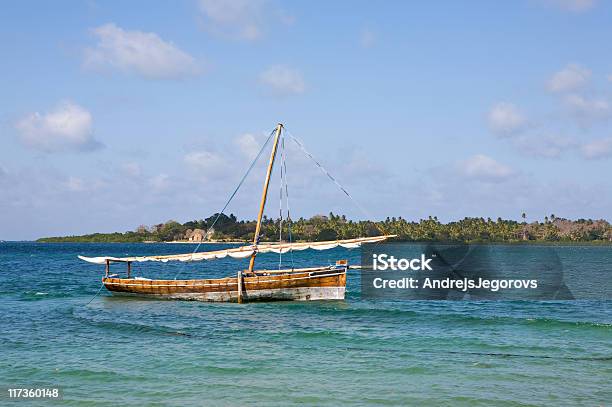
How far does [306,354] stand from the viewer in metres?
22.5

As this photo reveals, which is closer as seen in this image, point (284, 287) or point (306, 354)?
point (306, 354)

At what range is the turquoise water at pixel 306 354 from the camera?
17078 millimetres

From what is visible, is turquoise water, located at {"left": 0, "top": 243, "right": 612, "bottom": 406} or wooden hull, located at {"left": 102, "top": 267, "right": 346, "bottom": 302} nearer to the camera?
turquoise water, located at {"left": 0, "top": 243, "right": 612, "bottom": 406}

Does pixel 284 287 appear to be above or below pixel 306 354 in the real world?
above

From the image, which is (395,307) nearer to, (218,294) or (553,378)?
(218,294)

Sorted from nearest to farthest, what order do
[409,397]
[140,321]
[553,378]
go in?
[409,397] < [553,378] < [140,321]

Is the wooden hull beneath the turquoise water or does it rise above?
above

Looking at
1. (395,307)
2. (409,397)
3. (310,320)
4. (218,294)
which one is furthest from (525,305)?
(409,397)

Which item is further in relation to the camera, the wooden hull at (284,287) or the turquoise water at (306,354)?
the wooden hull at (284,287)

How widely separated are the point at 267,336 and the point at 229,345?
97.5 inches

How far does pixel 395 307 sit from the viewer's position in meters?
38.5

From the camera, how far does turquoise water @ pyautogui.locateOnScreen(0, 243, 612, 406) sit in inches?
672

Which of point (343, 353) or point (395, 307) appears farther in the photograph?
point (395, 307)

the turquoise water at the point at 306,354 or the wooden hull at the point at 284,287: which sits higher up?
the wooden hull at the point at 284,287
